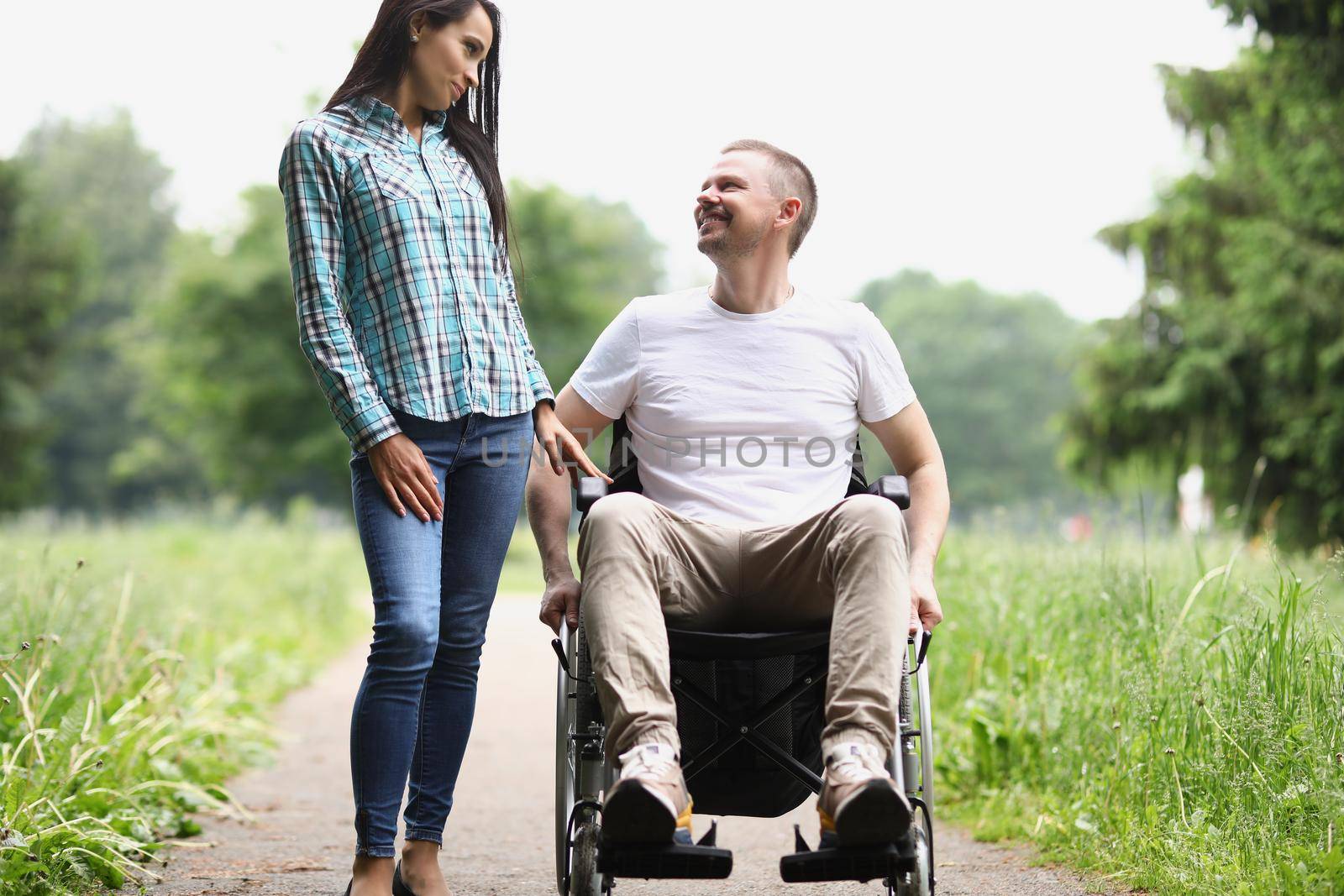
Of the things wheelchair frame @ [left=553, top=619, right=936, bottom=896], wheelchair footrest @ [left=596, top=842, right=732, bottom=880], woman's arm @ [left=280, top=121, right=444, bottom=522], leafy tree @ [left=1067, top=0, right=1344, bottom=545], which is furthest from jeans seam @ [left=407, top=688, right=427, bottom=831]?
leafy tree @ [left=1067, top=0, right=1344, bottom=545]

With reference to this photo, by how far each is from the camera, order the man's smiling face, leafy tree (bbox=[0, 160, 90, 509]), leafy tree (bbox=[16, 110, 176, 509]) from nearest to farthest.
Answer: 1. the man's smiling face
2. leafy tree (bbox=[0, 160, 90, 509])
3. leafy tree (bbox=[16, 110, 176, 509])

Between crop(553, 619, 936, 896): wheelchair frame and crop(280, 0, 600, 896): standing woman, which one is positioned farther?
crop(280, 0, 600, 896): standing woman

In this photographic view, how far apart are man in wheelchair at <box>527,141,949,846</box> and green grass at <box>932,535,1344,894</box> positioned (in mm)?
811

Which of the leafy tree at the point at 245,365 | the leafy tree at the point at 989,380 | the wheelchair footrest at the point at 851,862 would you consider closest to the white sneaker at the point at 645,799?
the wheelchair footrest at the point at 851,862

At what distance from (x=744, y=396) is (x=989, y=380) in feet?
185

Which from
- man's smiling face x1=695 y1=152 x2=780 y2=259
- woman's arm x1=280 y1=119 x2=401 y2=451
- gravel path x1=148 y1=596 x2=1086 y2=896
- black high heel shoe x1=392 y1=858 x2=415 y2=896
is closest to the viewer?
woman's arm x1=280 y1=119 x2=401 y2=451

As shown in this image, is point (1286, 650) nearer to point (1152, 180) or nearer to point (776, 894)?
point (776, 894)

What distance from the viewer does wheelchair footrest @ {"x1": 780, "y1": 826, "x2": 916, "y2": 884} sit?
2.26m

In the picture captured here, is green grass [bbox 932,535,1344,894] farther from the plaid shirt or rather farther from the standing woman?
the plaid shirt

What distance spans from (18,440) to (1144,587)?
25.0 metres

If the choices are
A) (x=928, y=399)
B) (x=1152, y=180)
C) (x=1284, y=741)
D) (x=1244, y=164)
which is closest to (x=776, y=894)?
(x=1284, y=741)

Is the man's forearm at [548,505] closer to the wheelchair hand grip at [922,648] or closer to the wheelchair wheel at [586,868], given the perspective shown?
the wheelchair wheel at [586,868]

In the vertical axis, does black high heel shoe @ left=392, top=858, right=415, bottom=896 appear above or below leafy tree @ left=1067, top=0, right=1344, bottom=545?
below

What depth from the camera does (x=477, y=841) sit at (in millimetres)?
4141
